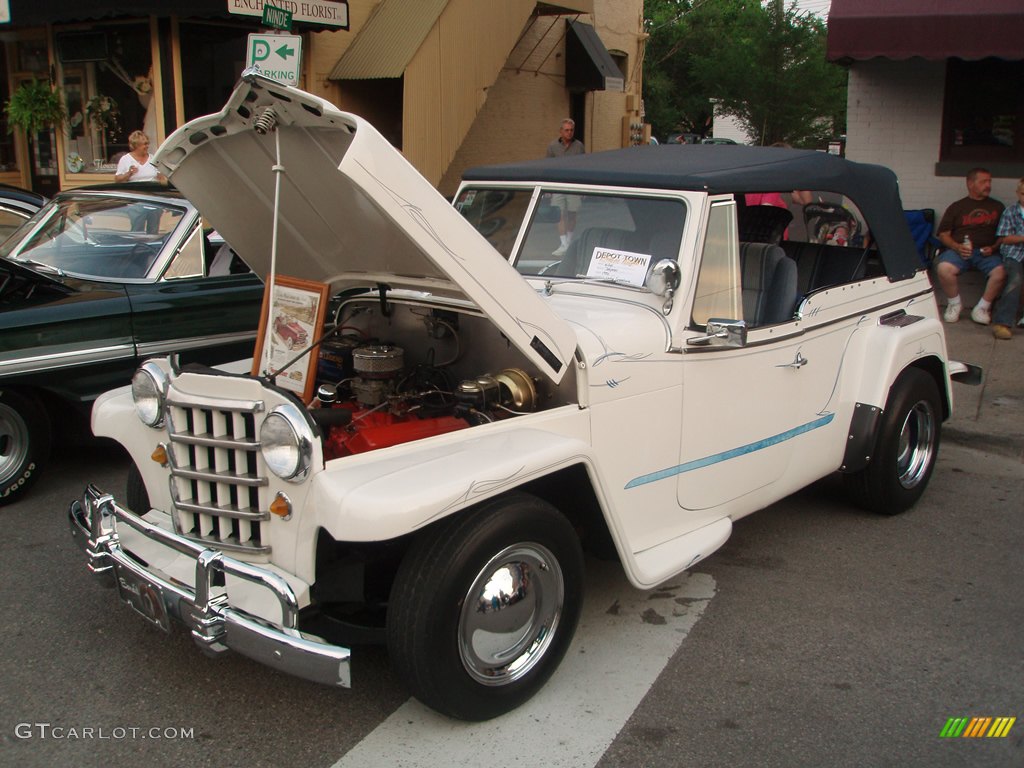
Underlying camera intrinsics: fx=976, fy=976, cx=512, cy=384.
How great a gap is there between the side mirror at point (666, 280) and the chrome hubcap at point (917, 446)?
2.00 metres

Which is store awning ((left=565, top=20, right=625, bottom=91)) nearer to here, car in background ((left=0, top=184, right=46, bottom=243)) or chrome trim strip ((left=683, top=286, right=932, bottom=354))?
car in background ((left=0, top=184, right=46, bottom=243))

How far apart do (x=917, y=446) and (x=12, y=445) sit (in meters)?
4.86

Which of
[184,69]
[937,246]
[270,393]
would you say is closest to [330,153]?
[270,393]

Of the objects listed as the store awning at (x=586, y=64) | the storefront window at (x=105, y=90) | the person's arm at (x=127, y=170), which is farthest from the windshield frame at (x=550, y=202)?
the store awning at (x=586, y=64)

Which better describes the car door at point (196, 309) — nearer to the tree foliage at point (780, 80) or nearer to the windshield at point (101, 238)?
the windshield at point (101, 238)

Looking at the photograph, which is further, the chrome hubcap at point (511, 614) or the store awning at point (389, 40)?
the store awning at point (389, 40)

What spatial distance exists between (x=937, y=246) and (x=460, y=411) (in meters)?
8.89

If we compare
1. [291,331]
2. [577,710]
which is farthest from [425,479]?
[291,331]

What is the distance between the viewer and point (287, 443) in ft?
9.59

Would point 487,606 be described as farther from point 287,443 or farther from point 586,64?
point 586,64

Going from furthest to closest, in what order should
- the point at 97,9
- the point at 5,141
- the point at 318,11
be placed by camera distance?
1. the point at 5,141
2. the point at 318,11
3. the point at 97,9

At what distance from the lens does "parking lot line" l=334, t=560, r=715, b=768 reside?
306 cm

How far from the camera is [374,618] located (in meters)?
3.26

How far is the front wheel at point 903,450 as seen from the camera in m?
4.87
